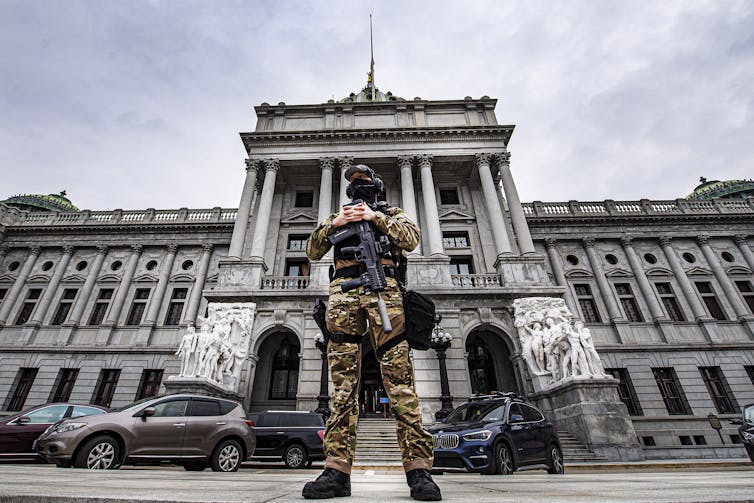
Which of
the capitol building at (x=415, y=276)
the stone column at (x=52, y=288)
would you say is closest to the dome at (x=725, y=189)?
the capitol building at (x=415, y=276)

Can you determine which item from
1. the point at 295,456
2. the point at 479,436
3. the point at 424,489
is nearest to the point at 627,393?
the point at 479,436

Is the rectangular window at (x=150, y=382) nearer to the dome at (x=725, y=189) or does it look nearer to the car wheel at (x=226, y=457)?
the car wheel at (x=226, y=457)

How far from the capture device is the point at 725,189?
33.0 metres

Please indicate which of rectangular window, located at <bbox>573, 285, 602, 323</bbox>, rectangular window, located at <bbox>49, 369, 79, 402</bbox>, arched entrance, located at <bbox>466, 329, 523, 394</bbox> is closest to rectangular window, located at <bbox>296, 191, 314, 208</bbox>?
arched entrance, located at <bbox>466, 329, 523, 394</bbox>

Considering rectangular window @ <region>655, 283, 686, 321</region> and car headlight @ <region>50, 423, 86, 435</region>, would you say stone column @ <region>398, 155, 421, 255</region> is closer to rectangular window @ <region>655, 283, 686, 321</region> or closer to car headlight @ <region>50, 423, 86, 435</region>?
car headlight @ <region>50, 423, 86, 435</region>

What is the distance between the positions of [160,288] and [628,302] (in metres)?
31.2

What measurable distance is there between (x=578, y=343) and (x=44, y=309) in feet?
104

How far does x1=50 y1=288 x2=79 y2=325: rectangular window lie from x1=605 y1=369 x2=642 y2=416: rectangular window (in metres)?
34.8

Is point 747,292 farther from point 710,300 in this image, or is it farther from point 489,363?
point 489,363

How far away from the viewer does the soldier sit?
2.79 metres

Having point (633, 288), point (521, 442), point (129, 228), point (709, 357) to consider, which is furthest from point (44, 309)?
point (709, 357)

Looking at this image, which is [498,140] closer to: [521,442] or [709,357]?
[709,357]

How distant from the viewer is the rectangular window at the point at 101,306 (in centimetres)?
2483

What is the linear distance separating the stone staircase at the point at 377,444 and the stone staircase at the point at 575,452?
551 cm
